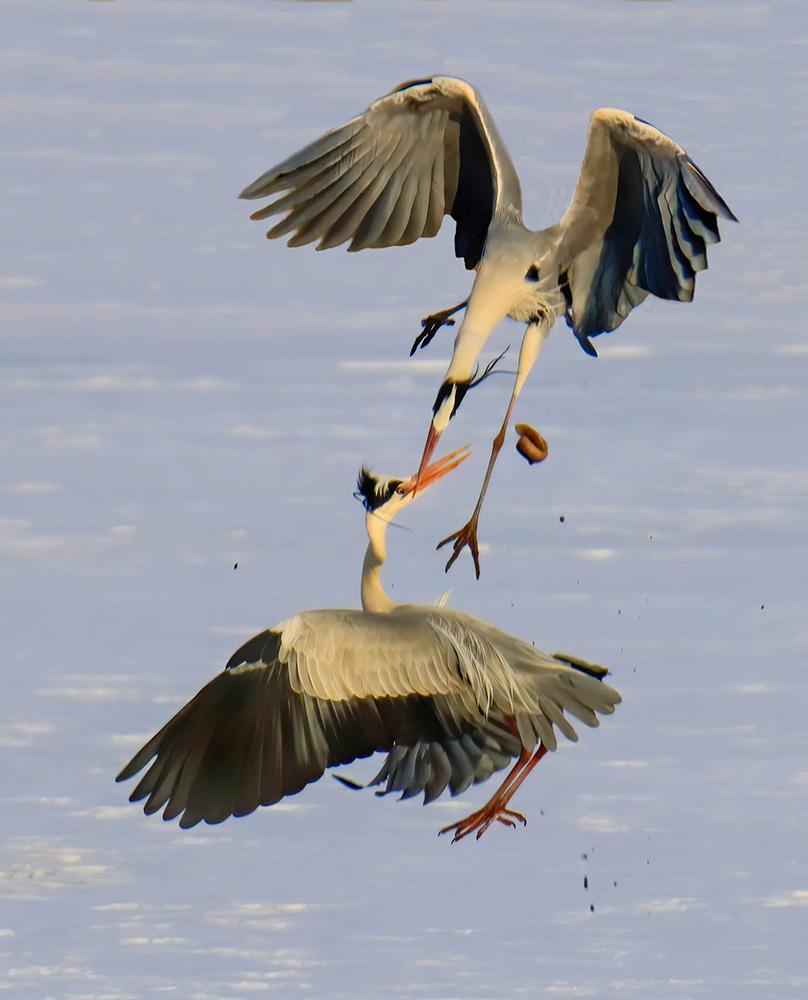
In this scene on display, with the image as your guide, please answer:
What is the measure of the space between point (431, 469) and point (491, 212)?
0.84m

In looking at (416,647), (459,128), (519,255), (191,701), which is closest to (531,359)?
(519,255)

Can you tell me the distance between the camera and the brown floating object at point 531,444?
235 inches

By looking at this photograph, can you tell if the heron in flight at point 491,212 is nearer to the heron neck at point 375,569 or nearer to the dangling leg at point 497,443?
the dangling leg at point 497,443

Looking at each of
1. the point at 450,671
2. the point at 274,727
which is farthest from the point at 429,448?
the point at 274,727

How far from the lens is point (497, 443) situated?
5.79 meters

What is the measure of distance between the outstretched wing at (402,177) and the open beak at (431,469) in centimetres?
68

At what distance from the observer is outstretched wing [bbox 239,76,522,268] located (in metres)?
5.85

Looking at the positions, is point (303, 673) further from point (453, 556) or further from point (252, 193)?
A: point (252, 193)

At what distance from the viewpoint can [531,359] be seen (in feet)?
19.6

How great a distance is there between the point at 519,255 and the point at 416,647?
129 centimetres

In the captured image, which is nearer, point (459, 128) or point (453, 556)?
point (453, 556)

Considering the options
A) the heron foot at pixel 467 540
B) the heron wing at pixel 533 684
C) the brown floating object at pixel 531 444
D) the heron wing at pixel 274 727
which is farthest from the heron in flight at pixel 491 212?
the heron wing at pixel 274 727

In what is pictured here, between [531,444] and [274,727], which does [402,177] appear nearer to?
[531,444]

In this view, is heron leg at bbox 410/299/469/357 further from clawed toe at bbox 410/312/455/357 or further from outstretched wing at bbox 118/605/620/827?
outstretched wing at bbox 118/605/620/827
